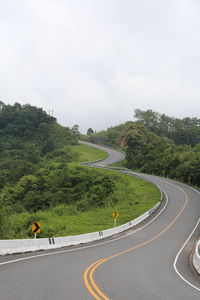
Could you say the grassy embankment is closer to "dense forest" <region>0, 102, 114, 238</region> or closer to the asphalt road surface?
"dense forest" <region>0, 102, 114, 238</region>

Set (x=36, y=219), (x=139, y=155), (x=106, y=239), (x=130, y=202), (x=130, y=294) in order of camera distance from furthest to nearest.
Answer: (x=139, y=155), (x=130, y=202), (x=36, y=219), (x=106, y=239), (x=130, y=294)

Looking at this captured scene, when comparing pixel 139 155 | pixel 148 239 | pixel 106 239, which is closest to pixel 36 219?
pixel 106 239

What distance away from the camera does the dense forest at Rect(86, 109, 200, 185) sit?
213ft

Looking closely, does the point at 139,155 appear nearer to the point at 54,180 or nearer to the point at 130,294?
the point at 54,180

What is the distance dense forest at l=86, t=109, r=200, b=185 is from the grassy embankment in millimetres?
11313

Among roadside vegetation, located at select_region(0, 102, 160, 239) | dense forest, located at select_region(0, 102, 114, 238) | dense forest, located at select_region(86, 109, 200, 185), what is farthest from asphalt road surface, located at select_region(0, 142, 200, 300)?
dense forest, located at select_region(86, 109, 200, 185)

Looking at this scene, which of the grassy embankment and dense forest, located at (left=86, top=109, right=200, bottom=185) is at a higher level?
dense forest, located at (left=86, top=109, right=200, bottom=185)

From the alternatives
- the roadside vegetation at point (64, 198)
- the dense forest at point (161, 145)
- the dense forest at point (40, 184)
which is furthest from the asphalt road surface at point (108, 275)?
the dense forest at point (161, 145)

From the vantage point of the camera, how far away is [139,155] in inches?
3287

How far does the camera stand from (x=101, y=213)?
41938mm

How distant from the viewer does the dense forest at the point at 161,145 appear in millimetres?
64875

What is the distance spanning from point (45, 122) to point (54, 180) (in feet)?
189

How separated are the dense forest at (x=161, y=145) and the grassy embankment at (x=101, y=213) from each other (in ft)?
37.1

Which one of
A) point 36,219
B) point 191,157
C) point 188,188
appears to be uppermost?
point 191,157
